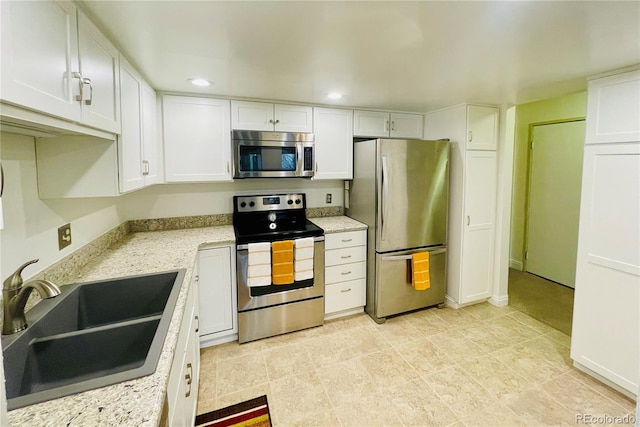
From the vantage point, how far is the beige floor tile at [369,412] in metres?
1.76

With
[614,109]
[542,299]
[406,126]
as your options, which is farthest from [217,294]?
[542,299]

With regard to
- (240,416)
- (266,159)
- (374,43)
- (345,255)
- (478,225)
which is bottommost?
(240,416)

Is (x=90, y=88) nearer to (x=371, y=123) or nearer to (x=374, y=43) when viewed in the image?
(x=374, y=43)

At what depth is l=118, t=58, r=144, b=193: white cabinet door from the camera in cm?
159

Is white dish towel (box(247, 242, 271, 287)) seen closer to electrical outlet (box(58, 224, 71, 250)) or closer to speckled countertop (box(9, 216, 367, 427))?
speckled countertop (box(9, 216, 367, 427))

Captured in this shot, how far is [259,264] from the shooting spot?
8.08 ft

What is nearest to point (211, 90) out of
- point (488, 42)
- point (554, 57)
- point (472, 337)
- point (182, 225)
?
point (182, 225)

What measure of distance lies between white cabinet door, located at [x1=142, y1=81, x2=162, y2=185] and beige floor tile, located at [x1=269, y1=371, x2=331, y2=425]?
1.69m

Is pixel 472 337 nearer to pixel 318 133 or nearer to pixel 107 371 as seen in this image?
pixel 318 133

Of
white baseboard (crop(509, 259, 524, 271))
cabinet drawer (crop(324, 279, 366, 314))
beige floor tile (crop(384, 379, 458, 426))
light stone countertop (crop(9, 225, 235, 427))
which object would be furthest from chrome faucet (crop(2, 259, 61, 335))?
white baseboard (crop(509, 259, 524, 271))

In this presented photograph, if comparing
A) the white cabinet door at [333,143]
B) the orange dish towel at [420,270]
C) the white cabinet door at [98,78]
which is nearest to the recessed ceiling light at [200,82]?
the white cabinet door at [98,78]

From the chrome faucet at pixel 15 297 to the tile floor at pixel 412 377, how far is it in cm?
121

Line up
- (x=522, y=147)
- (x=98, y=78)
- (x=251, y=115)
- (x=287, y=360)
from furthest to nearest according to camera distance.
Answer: (x=522, y=147) < (x=251, y=115) < (x=287, y=360) < (x=98, y=78)

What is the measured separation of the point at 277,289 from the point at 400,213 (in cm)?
133
